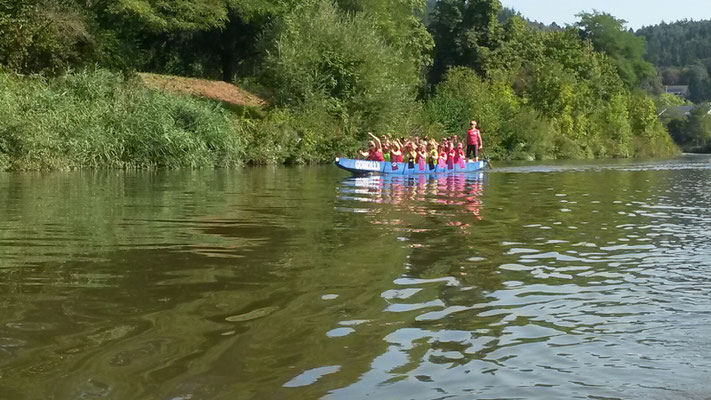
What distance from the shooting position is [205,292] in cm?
648

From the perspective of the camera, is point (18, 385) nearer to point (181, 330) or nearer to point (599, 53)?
point (181, 330)

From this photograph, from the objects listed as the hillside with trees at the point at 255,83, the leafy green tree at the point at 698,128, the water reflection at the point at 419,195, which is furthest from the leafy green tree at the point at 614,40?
the water reflection at the point at 419,195

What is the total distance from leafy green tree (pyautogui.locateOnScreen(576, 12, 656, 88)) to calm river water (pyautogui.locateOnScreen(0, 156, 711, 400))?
81.3 meters

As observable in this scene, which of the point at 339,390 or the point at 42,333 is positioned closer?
the point at 339,390

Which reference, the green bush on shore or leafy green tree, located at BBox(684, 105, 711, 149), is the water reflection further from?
leafy green tree, located at BBox(684, 105, 711, 149)

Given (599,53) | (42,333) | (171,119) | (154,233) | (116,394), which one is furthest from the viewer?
(599,53)

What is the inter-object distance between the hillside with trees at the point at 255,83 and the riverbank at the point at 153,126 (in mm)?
58

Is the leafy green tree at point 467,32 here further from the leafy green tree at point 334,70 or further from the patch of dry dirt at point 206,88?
the leafy green tree at point 334,70

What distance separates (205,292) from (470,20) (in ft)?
213

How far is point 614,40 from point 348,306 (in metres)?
89.2

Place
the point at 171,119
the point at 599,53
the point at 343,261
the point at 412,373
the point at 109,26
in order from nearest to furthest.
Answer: the point at 412,373 → the point at 343,261 → the point at 171,119 → the point at 109,26 → the point at 599,53

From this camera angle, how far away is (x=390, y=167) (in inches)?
1067

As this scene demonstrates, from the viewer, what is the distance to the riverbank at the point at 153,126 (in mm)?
24984

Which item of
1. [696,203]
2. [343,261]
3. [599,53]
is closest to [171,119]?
[696,203]
